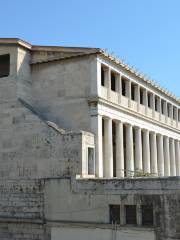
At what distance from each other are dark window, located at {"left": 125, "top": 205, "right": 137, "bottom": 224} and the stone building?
55 millimetres

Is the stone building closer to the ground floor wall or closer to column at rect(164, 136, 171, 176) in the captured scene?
the ground floor wall

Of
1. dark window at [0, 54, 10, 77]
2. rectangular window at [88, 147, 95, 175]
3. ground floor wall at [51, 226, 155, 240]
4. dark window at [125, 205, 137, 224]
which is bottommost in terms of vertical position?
ground floor wall at [51, 226, 155, 240]

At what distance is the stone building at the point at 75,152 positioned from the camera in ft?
71.0

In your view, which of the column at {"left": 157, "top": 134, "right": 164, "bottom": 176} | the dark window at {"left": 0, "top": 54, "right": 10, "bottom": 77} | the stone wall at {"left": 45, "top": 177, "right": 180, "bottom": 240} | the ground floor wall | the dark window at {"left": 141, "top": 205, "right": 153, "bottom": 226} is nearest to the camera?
the stone wall at {"left": 45, "top": 177, "right": 180, "bottom": 240}

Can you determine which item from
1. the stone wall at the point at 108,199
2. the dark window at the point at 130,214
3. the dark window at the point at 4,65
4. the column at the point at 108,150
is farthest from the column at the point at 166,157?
the dark window at the point at 130,214

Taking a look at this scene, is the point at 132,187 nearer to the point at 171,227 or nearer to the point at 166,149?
the point at 171,227

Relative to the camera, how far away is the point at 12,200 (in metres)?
26.3

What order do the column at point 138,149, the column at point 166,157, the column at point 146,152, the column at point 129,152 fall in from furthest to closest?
the column at point 166,157
the column at point 146,152
the column at point 138,149
the column at point 129,152

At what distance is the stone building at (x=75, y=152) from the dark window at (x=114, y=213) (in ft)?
0.18

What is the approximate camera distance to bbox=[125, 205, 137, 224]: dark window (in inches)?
859

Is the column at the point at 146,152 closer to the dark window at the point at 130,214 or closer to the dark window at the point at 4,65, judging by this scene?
the dark window at the point at 4,65

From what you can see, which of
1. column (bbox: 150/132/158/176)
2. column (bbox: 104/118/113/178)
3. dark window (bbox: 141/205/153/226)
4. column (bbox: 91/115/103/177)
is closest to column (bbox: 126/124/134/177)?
column (bbox: 104/118/113/178)

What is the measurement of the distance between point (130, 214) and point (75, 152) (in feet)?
16.8

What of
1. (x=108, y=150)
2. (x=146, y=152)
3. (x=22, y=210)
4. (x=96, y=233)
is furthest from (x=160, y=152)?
(x=96, y=233)
